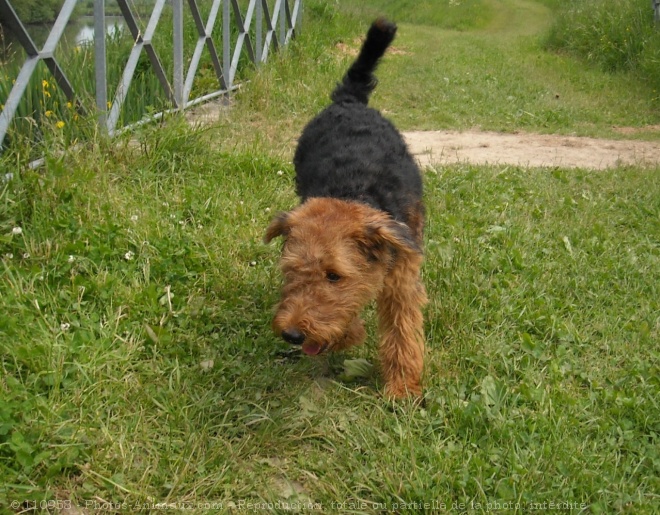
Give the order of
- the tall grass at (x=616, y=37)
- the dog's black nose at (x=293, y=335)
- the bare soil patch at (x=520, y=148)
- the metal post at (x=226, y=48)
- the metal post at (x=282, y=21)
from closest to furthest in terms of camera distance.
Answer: the dog's black nose at (x=293, y=335) → the bare soil patch at (x=520, y=148) → the metal post at (x=226, y=48) → the tall grass at (x=616, y=37) → the metal post at (x=282, y=21)

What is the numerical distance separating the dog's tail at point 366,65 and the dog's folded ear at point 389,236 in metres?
1.69

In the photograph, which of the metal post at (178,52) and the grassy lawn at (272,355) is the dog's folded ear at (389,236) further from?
the metal post at (178,52)

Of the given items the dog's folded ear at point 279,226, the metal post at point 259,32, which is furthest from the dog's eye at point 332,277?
the metal post at point 259,32

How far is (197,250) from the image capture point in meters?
3.67

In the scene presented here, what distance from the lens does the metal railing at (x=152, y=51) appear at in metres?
3.79

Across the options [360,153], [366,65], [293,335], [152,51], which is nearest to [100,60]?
[152,51]

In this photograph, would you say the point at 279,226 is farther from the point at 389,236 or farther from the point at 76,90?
the point at 76,90

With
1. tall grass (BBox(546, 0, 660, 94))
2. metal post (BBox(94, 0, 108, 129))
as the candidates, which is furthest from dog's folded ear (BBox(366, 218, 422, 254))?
tall grass (BBox(546, 0, 660, 94))

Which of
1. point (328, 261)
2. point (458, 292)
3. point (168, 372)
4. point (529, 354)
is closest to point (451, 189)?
point (458, 292)

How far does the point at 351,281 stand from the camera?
260 cm

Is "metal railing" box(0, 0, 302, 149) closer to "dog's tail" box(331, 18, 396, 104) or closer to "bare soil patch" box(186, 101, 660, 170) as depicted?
"bare soil patch" box(186, 101, 660, 170)

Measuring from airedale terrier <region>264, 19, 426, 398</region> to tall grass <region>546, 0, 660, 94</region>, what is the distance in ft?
25.8

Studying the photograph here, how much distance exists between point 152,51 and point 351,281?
3920mm

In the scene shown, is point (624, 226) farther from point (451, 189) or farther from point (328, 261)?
point (328, 261)
